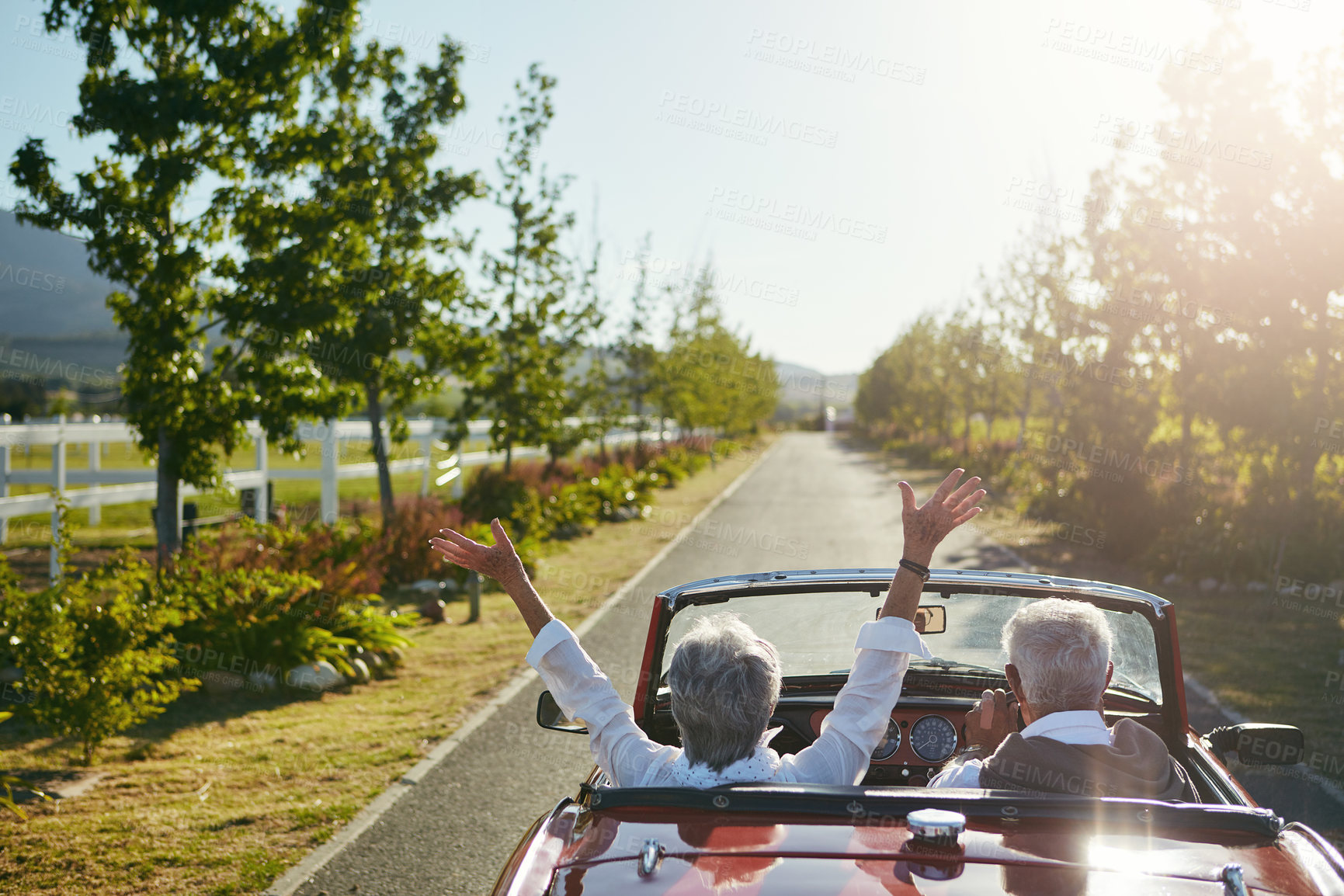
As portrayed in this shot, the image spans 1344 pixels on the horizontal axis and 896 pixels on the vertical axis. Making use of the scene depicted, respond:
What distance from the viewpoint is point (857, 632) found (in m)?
3.45

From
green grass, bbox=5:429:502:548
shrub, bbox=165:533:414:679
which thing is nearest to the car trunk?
shrub, bbox=165:533:414:679

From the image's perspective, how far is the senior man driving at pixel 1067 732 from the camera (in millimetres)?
2307

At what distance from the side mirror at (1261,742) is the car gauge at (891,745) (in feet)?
3.34

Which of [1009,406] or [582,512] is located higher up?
[1009,406]

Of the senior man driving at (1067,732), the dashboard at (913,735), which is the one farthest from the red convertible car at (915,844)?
the dashboard at (913,735)

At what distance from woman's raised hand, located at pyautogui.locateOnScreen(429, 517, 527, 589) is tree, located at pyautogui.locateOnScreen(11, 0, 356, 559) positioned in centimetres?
591

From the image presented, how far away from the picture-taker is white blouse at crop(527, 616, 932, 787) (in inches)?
90.8

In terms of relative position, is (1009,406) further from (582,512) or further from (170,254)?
(170,254)

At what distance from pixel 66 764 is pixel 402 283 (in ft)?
21.8

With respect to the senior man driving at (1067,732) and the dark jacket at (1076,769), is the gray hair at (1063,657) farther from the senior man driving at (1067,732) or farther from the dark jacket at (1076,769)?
the dark jacket at (1076,769)

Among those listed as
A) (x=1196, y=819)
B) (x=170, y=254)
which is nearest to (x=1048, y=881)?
(x=1196, y=819)

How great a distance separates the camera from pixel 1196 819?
6.94 ft

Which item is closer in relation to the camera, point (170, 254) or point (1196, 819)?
point (1196, 819)

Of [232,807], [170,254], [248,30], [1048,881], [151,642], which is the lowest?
[232,807]
